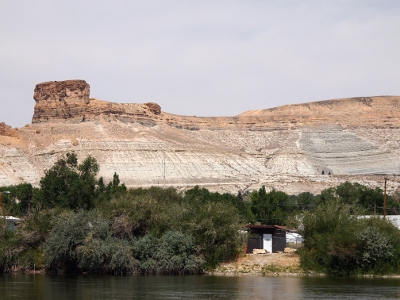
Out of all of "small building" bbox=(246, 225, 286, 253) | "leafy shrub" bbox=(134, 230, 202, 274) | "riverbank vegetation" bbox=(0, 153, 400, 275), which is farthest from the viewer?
"small building" bbox=(246, 225, 286, 253)

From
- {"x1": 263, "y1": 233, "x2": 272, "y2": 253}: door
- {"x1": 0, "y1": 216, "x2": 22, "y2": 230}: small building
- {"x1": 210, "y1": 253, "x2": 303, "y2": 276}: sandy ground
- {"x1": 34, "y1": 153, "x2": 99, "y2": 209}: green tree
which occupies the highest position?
{"x1": 34, "y1": 153, "x2": 99, "y2": 209}: green tree

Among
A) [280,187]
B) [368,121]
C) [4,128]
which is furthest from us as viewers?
[368,121]

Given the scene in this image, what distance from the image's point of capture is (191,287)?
142ft

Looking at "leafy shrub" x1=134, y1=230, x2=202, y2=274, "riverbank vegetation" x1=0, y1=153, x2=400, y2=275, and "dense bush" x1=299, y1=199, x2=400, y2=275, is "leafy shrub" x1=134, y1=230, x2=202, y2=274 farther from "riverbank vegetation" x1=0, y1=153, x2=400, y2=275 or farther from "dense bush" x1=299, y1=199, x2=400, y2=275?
Result: "dense bush" x1=299, y1=199, x2=400, y2=275

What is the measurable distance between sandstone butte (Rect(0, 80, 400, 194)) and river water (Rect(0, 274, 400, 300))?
71538 mm

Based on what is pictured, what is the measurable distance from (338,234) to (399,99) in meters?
122

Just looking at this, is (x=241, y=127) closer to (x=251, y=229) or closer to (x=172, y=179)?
(x=172, y=179)

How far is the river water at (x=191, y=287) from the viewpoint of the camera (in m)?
39.2

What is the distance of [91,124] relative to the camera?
141750 millimetres

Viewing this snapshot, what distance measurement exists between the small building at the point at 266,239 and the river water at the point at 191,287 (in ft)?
30.9

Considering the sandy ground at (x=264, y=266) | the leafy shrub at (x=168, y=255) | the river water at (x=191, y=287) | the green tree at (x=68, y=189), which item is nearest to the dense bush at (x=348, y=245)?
the sandy ground at (x=264, y=266)

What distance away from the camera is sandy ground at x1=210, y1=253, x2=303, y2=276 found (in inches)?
2028

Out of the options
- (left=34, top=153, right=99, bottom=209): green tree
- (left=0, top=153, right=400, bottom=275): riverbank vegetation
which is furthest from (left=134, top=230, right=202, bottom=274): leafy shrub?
(left=34, top=153, right=99, bottom=209): green tree

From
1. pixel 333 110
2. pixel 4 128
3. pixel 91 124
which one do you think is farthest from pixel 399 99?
pixel 4 128
